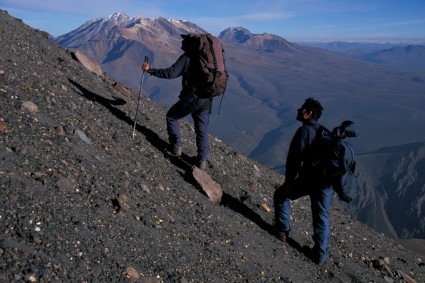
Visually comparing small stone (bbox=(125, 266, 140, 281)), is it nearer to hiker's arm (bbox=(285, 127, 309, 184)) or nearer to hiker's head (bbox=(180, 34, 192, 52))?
hiker's arm (bbox=(285, 127, 309, 184))

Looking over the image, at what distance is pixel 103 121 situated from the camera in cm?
903

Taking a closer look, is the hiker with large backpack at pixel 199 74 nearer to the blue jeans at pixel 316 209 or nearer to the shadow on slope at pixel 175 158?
the shadow on slope at pixel 175 158

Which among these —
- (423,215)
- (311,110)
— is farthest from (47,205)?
(423,215)

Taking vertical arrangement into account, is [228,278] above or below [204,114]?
below

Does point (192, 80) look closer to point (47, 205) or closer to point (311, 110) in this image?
point (311, 110)

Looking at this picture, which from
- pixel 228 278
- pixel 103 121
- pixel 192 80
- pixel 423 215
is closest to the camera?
pixel 228 278

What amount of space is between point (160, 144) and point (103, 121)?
4.54 feet

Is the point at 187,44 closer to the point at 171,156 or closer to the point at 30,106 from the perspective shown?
the point at 171,156

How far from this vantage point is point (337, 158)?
20.7 ft

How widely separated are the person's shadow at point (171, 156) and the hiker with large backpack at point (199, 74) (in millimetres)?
823

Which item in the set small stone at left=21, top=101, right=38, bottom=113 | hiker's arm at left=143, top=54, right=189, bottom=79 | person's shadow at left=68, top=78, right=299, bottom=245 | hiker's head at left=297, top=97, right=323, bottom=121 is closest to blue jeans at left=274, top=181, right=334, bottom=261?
person's shadow at left=68, top=78, right=299, bottom=245

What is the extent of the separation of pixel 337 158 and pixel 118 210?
3.38m

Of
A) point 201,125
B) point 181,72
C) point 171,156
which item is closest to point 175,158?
point 171,156

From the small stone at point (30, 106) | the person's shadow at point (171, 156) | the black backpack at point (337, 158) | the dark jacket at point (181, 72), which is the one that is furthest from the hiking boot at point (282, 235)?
the small stone at point (30, 106)
